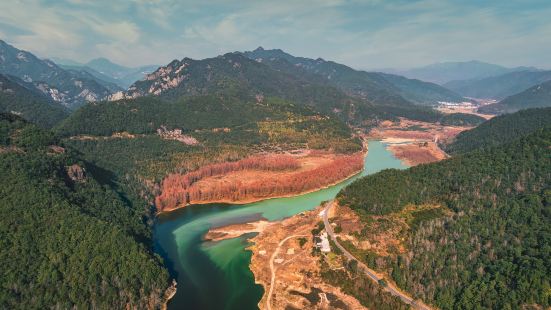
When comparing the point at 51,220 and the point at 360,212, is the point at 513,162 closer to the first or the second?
the point at 360,212

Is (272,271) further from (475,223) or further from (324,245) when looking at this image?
(475,223)

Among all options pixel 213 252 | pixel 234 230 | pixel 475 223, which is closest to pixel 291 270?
pixel 213 252

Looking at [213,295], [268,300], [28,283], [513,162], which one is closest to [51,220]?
[28,283]

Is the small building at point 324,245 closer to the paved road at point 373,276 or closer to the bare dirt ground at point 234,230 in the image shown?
the paved road at point 373,276

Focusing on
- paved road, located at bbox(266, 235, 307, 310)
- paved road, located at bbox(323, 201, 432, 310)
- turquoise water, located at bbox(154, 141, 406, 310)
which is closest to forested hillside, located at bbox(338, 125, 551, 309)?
paved road, located at bbox(323, 201, 432, 310)

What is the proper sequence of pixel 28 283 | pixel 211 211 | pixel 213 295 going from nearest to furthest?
1. pixel 28 283
2. pixel 213 295
3. pixel 211 211

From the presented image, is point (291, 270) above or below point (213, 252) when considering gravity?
below

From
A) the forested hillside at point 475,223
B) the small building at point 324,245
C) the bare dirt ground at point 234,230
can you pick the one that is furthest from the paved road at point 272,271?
the forested hillside at point 475,223

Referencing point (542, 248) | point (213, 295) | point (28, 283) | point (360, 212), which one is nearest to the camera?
point (28, 283)
